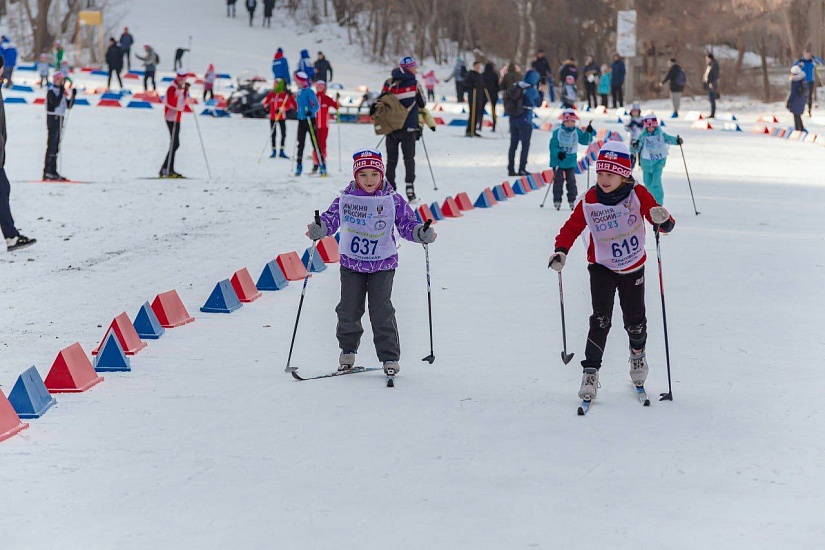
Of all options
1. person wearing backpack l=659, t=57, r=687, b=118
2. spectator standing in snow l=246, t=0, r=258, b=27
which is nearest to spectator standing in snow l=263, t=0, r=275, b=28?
spectator standing in snow l=246, t=0, r=258, b=27

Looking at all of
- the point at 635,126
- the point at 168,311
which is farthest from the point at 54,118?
the point at 168,311

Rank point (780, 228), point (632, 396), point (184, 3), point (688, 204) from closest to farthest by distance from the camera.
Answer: point (632, 396), point (780, 228), point (688, 204), point (184, 3)

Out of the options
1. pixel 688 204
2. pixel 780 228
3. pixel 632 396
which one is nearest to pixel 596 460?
pixel 632 396

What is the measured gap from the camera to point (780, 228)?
1388 cm

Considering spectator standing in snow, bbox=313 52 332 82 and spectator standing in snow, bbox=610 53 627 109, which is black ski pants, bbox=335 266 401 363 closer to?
spectator standing in snow, bbox=313 52 332 82

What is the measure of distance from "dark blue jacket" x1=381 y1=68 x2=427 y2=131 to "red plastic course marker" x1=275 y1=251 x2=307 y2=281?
4872 millimetres

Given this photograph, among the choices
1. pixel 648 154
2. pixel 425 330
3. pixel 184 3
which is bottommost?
A: pixel 425 330

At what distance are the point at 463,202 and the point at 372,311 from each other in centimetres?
884

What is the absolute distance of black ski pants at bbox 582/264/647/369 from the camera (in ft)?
21.4

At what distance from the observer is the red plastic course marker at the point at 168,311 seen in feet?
28.1

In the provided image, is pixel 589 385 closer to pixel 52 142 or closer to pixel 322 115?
pixel 52 142

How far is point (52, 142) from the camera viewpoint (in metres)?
18.2

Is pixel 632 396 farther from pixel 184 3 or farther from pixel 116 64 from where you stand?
pixel 184 3

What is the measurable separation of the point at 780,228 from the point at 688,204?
240 centimetres
